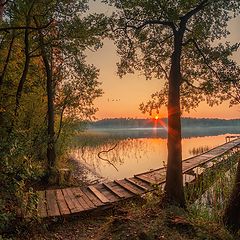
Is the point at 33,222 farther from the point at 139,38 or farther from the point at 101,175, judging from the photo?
the point at 101,175

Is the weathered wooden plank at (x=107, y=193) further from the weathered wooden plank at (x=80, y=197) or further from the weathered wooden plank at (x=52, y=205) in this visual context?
the weathered wooden plank at (x=52, y=205)

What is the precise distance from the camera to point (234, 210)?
27.6 feet

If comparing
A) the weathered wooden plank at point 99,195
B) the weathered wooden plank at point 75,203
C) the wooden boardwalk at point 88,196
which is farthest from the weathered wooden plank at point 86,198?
the weathered wooden plank at point 99,195

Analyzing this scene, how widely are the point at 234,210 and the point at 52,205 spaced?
6.16m

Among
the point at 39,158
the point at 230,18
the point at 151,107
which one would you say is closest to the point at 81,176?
the point at 39,158

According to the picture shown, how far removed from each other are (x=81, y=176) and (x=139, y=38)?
44.9 ft

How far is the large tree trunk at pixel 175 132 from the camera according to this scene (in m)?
11.6

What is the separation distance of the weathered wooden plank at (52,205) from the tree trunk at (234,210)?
5236 mm

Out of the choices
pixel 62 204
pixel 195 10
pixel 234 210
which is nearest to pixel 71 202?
pixel 62 204

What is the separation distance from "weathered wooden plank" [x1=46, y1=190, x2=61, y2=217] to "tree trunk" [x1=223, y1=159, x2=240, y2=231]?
17.2 ft

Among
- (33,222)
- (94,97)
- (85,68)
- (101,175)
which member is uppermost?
(85,68)

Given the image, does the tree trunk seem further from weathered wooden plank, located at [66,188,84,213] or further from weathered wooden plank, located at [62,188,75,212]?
weathered wooden plank, located at [62,188,75,212]

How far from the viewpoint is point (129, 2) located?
35.9 feet

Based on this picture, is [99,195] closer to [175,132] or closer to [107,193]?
[107,193]
